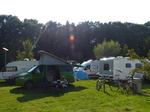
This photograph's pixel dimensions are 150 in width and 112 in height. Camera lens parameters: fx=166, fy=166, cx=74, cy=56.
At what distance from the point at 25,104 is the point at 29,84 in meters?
4.48

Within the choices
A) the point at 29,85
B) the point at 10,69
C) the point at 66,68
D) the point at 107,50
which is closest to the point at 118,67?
the point at 66,68

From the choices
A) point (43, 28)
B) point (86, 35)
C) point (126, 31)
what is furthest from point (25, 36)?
point (126, 31)

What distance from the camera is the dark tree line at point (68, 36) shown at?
4062 cm

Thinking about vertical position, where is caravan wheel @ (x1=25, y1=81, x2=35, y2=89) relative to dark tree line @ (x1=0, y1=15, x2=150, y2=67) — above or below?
below

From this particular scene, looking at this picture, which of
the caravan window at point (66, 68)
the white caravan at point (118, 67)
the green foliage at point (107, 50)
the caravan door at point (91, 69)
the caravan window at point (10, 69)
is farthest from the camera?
the green foliage at point (107, 50)

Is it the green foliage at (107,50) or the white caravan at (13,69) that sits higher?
the green foliage at (107,50)

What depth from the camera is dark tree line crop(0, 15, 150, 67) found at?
40.6 metres

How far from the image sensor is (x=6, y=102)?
26.7ft

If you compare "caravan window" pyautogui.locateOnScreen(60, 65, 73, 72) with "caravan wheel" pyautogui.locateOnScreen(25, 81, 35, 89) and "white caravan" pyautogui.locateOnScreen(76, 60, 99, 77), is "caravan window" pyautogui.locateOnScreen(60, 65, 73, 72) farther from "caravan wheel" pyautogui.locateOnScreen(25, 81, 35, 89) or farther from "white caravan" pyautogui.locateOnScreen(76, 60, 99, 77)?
"white caravan" pyautogui.locateOnScreen(76, 60, 99, 77)

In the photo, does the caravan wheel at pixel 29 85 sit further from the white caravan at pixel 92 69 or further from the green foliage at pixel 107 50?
the green foliage at pixel 107 50

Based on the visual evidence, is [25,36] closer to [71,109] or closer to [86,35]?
[86,35]

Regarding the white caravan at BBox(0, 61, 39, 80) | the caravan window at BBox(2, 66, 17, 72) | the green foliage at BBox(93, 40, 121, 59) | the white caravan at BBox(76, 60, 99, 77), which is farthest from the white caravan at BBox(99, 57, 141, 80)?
the green foliage at BBox(93, 40, 121, 59)

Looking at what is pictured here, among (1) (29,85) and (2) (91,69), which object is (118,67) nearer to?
(2) (91,69)

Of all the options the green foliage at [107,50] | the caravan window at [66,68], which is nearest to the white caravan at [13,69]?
the caravan window at [66,68]
